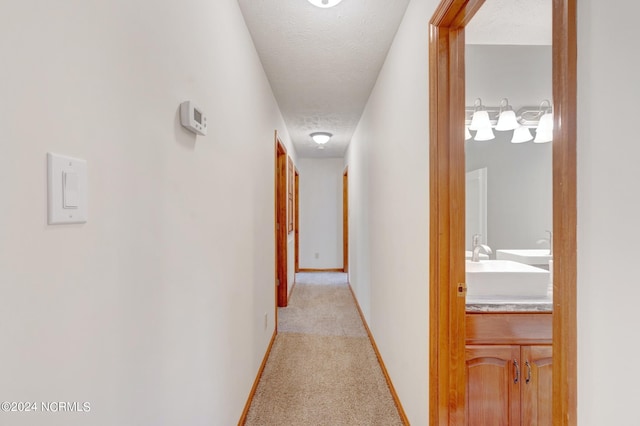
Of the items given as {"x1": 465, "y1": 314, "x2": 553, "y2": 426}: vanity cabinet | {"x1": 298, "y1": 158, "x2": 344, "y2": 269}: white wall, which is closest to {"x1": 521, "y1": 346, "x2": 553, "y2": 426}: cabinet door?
{"x1": 465, "y1": 314, "x2": 553, "y2": 426}: vanity cabinet

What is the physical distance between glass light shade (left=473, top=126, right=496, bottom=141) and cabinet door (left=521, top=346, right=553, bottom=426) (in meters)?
1.45

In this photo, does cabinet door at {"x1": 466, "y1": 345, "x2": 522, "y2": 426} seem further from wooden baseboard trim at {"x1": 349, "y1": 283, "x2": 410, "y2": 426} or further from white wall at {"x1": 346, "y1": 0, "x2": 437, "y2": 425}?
wooden baseboard trim at {"x1": 349, "y1": 283, "x2": 410, "y2": 426}

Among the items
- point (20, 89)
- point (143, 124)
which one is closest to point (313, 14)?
point (143, 124)

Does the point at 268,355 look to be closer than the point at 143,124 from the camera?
No

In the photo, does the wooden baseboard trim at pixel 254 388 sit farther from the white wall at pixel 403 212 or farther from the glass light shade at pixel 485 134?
the glass light shade at pixel 485 134

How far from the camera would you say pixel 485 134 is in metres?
2.27

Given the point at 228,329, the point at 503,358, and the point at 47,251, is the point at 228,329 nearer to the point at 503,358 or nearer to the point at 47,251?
the point at 47,251

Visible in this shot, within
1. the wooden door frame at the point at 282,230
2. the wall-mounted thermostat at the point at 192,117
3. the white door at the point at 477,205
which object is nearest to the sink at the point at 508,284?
the white door at the point at 477,205

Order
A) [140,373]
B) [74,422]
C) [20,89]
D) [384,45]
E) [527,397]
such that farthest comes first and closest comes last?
[384,45] < [527,397] < [140,373] < [74,422] < [20,89]

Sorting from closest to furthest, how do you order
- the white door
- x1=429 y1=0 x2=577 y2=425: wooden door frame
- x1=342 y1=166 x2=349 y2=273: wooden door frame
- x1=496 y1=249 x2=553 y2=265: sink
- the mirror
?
x1=429 y1=0 x2=577 y2=425: wooden door frame
the mirror
x1=496 y1=249 x2=553 y2=265: sink
the white door
x1=342 y1=166 x2=349 y2=273: wooden door frame

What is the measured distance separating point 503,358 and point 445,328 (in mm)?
381

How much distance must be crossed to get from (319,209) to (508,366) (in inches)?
209

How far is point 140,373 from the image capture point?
0.81m

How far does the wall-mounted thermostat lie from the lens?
3.49ft
